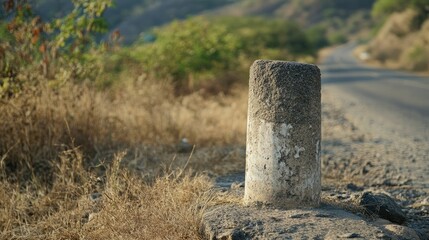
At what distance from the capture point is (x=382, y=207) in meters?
4.16

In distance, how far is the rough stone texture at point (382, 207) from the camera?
4.16 meters

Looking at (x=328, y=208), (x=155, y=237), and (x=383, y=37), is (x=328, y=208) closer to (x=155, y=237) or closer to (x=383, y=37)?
(x=155, y=237)

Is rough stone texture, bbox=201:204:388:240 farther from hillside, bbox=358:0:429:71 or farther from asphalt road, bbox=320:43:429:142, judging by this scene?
hillside, bbox=358:0:429:71

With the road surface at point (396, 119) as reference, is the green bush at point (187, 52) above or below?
above

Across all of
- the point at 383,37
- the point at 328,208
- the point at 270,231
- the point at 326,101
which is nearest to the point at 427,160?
the point at 328,208

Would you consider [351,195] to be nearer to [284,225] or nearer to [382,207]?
[382,207]

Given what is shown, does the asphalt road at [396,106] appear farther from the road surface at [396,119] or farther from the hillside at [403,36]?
the hillside at [403,36]

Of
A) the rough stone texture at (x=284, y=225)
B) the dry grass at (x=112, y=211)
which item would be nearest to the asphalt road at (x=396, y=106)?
the rough stone texture at (x=284, y=225)

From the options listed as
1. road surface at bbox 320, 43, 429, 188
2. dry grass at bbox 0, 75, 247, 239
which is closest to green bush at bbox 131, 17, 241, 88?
dry grass at bbox 0, 75, 247, 239

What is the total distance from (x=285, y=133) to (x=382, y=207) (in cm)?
93

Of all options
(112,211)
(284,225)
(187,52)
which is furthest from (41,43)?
(187,52)

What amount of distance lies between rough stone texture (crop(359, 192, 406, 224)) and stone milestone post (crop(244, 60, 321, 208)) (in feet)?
1.61

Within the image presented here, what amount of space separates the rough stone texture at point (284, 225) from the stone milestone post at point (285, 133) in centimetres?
13

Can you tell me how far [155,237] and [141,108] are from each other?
381cm
